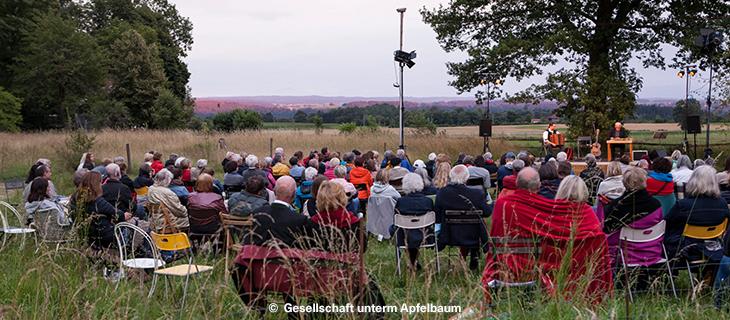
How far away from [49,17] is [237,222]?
1294 inches

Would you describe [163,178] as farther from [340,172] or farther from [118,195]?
[340,172]

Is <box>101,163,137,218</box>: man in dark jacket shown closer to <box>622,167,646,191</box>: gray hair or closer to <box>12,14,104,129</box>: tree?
<box>622,167,646,191</box>: gray hair

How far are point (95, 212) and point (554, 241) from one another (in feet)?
12.9

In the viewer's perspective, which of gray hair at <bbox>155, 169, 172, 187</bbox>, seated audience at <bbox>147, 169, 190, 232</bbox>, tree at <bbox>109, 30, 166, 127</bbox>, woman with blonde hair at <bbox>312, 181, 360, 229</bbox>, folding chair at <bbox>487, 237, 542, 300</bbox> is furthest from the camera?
tree at <bbox>109, 30, 166, 127</bbox>

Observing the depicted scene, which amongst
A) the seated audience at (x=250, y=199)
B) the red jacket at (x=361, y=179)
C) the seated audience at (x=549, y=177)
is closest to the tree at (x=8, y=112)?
the red jacket at (x=361, y=179)

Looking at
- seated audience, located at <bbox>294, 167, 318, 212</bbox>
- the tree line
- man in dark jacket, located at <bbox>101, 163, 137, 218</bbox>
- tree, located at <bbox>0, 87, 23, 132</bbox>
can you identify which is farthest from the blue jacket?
tree, located at <bbox>0, 87, 23, 132</bbox>

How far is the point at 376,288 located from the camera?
3.82m

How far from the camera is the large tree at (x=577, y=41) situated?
813 inches

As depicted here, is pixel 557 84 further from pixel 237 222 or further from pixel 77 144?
pixel 237 222

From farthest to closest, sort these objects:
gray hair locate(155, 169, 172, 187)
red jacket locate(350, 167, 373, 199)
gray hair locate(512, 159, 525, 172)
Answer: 1. red jacket locate(350, 167, 373, 199)
2. gray hair locate(512, 159, 525, 172)
3. gray hair locate(155, 169, 172, 187)

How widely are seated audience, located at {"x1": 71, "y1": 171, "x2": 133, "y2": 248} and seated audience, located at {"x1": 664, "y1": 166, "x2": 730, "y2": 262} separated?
4.79 meters

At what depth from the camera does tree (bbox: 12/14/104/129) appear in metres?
33.6

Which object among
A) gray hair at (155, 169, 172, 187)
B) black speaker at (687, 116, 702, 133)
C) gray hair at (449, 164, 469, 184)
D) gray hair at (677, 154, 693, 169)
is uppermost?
black speaker at (687, 116, 702, 133)

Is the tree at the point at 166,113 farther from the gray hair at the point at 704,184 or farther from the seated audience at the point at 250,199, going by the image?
the gray hair at the point at 704,184
